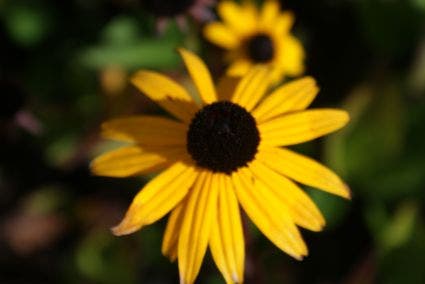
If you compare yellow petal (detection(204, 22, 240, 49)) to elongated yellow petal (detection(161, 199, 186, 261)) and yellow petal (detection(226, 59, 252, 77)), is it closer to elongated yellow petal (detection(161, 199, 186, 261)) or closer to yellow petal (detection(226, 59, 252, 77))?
yellow petal (detection(226, 59, 252, 77))

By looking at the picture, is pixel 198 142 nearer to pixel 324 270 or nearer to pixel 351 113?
pixel 351 113

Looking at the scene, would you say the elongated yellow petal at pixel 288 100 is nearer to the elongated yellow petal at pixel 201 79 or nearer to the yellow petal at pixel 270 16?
the elongated yellow petal at pixel 201 79

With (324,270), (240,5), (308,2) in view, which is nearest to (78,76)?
(240,5)

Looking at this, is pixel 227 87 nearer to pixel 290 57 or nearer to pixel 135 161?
pixel 135 161

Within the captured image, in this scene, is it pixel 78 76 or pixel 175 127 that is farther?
pixel 78 76

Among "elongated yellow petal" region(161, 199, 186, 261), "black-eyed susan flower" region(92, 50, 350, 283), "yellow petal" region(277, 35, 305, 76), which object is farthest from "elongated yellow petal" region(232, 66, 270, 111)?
"yellow petal" region(277, 35, 305, 76)

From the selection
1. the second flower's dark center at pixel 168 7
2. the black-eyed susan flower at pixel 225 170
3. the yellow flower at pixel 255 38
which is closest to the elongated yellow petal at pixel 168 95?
the black-eyed susan flower at pixel 225 170
